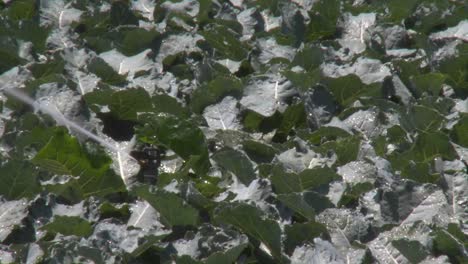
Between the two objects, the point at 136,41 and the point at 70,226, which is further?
the point at 136,41

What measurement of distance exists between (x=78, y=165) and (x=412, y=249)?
1.03 metres

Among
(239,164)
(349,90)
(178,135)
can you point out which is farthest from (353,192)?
(349,90)

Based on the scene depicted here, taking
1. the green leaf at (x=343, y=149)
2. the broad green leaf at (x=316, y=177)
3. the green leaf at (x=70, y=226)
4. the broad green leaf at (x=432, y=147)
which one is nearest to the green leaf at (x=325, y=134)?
the green leaf at (x=343, y=149)

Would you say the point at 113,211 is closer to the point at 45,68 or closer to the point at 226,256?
the point at 226,256

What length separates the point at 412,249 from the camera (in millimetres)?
2586

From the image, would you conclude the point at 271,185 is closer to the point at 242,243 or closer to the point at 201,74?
the point at 242,243

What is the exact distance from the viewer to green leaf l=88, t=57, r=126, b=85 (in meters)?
3.60

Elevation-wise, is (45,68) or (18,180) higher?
(18,180)

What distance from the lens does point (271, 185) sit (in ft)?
9.49

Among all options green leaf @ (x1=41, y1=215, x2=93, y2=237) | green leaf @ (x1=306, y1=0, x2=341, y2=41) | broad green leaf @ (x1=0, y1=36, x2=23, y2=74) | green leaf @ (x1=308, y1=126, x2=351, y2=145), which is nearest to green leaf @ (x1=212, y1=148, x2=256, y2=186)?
green leaf @ (x1=308, y1=126, x2=351, y2=145)

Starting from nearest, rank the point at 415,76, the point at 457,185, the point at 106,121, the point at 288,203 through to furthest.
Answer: the point at 288,203, the point at 457,185, the point at 106,121, the point at 415,76

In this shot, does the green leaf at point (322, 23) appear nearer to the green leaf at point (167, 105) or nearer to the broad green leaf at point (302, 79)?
the broad green leaf at point (302, 79)

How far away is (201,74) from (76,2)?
3.29 feet

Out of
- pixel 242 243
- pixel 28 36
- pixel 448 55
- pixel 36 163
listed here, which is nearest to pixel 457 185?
pixel 242 243
